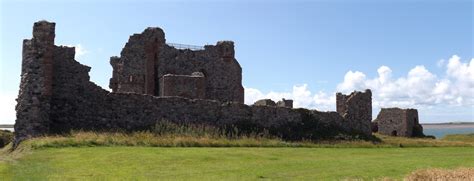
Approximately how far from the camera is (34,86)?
873 inches

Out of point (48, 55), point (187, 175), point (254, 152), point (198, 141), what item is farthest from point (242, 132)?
point (187, 175)

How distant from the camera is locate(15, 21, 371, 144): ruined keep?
877 inches

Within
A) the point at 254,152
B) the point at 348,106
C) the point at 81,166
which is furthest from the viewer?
the point at 348,106

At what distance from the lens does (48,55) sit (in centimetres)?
2256

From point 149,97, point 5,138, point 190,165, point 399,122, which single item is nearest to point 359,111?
point 149,97

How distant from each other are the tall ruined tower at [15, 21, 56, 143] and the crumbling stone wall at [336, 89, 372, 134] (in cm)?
1788

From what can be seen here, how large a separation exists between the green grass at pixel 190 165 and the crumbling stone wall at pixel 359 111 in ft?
51.0

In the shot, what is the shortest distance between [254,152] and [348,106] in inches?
646

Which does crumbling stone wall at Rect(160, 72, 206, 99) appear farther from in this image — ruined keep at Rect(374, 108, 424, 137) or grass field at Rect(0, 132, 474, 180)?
ruined keep at Rect(374, 108, 424, 137)

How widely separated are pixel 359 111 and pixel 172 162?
70.6 ft

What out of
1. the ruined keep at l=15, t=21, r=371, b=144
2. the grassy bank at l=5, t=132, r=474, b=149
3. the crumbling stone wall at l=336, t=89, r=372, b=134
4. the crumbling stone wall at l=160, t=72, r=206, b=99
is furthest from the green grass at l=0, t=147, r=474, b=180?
the crumbling stone wall at l=336, t=89, r=372, b=134

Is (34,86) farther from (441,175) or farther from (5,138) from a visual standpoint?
(5,138)

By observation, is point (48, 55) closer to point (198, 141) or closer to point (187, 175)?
point (198, 141)

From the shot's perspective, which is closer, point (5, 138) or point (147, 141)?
point (147, 141)
